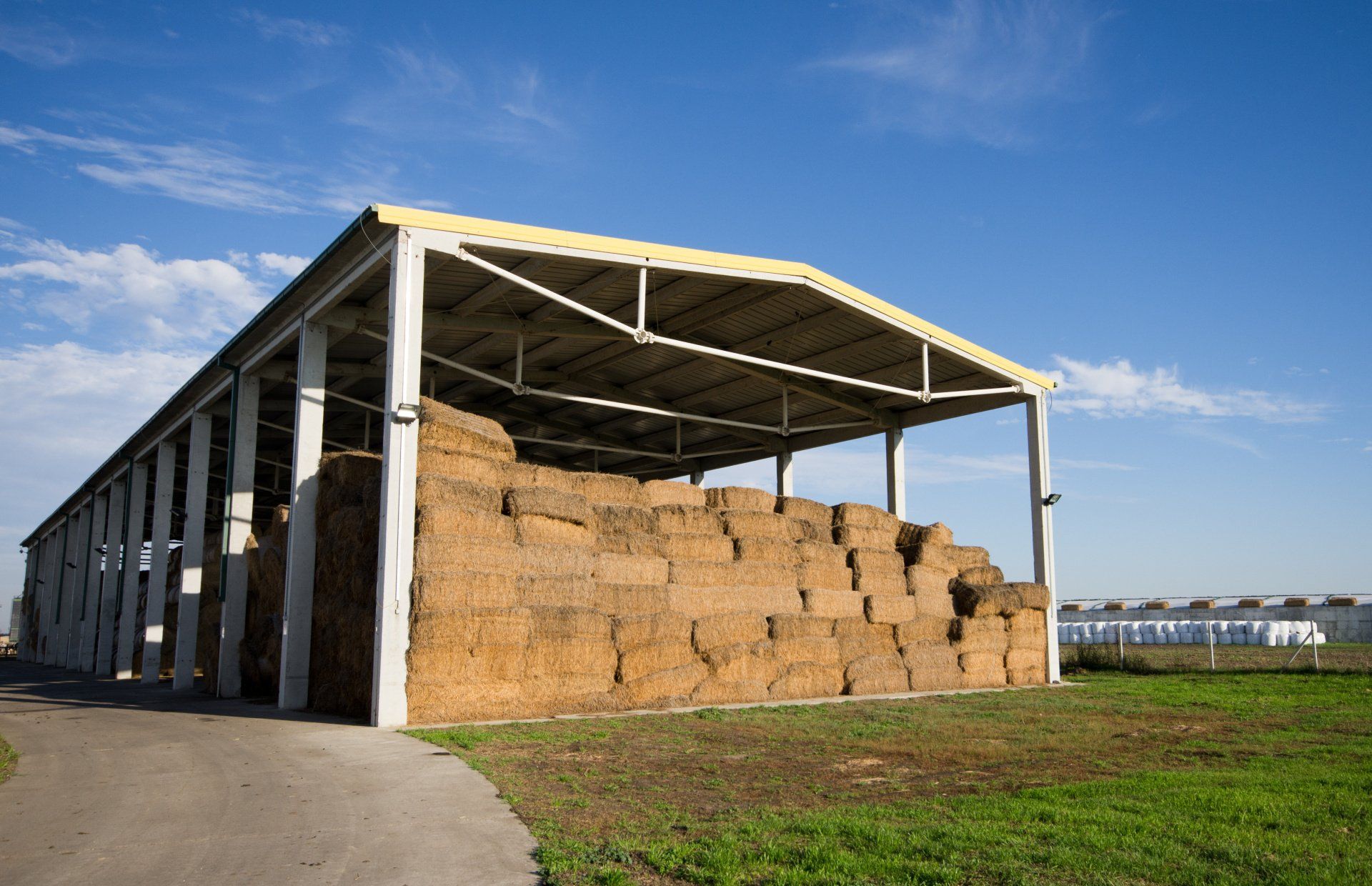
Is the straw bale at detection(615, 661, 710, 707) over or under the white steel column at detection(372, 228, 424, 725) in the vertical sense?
under

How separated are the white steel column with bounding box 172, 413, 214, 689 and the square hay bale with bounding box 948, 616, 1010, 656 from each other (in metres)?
17.2

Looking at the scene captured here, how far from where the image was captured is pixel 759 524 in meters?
18.8

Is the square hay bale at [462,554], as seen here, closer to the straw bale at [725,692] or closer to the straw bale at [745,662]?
the straw bale at [725,692]

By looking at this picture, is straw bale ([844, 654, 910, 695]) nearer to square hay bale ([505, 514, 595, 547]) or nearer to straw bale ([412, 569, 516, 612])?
square hay bale ([505, 514, 595, 547])

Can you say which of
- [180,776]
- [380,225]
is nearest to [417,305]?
[380,225]

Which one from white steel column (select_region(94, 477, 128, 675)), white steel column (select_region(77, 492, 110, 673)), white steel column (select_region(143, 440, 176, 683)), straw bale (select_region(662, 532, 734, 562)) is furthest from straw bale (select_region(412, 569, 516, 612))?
white steel column (select_region(77, 492, 110, 673))

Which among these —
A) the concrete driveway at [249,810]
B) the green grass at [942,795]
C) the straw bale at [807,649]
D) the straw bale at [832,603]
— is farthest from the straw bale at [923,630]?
the concrete driveway at [249,810]

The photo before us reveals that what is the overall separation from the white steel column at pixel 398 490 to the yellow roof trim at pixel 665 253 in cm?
42

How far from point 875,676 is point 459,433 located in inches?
384

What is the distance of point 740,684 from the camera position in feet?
56.8

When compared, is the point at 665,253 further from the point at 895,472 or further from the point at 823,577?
the point at 895,472

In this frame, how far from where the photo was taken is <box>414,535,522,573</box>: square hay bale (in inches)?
536

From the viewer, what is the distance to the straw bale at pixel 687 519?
17312 millimetres

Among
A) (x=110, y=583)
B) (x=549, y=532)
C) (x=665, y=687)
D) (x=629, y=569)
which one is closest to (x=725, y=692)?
(x=665, y=687)
